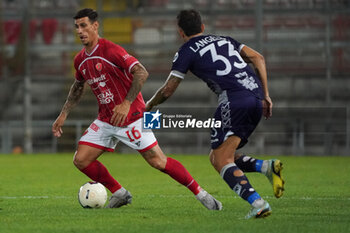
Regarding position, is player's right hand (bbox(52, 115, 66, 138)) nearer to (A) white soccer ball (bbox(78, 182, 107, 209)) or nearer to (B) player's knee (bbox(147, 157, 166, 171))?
(A) white soccer ball (bbox(78, 182, 107, 209))

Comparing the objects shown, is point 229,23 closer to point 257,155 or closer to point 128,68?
point 257,155

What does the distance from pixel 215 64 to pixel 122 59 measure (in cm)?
127

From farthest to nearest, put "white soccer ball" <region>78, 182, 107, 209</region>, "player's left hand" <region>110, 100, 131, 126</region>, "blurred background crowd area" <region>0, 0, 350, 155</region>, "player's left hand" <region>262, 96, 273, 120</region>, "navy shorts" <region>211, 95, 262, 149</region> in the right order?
1. "blurred background crowd area" <region>0, 0, 350, 155</region>
2. "white soccer ball" <region>78, 182, 107, 209</region>
3. "player's left hand" <region>110, 100, 131, 126</region>
4. "player's left hand" <region>262, 96, 273, 120</region>
5. "navy shorts" <region>211, 95, 262, 149</region>

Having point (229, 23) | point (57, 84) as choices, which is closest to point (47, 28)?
point (57, 84)

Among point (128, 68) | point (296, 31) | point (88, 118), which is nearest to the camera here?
point (128, 68)

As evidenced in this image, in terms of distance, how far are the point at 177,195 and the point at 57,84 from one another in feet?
48.2

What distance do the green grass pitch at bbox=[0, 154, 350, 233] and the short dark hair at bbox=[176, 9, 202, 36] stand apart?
165 centimetres

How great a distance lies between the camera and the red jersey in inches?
305

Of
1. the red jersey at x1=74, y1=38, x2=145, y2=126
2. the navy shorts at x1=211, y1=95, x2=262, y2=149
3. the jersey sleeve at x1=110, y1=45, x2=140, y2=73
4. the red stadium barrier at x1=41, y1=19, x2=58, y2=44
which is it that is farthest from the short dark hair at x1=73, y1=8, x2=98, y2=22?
the red stadium barrier at x1=41, y1=19, x2=58, y2=44

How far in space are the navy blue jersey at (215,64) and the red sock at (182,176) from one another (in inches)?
45.4

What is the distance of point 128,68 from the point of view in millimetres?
7562

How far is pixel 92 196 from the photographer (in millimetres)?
7770

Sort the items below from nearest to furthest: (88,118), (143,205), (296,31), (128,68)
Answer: (128,68) < (143,205) < (296,31) < (88,118)

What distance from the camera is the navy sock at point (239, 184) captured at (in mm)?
6436
